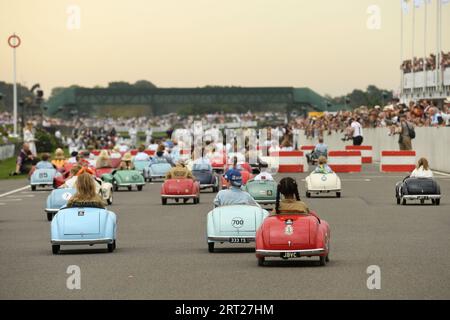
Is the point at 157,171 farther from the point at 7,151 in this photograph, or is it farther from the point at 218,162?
the point at 7,151

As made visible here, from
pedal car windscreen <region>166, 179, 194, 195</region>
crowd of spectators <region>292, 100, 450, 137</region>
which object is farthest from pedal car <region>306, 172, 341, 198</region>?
crowd of spectators <region>292, 100, 450, 137</region>

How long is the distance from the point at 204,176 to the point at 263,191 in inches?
326

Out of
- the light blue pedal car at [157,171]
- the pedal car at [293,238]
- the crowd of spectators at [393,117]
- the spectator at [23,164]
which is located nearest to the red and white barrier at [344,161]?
the crowd of spectators at [393,117]

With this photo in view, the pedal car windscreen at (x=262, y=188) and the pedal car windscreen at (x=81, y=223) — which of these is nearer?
the pedal car windscreen at (x=81, y=223)

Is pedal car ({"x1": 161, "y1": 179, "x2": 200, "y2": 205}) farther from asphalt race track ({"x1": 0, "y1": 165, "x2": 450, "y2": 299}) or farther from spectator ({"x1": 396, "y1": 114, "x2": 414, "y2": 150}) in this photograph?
spectator ({"x1": 396, "y1": 114, "x2": 414, "y2": 150})

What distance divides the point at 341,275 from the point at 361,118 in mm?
52980

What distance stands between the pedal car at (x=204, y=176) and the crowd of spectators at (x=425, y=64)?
2842cm

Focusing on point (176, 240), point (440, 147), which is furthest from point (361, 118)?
point (176, 240)

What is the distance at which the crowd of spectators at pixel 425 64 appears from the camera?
66.4 m

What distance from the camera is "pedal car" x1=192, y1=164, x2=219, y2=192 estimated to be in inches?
1535

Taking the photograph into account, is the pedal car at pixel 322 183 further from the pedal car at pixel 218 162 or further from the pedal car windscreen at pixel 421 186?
the pedal car at pixel 218 162

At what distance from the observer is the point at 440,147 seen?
158 feet

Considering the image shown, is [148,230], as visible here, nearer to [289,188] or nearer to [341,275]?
[289,188]

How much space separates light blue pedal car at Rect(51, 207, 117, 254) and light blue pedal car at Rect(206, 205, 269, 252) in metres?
1.56
